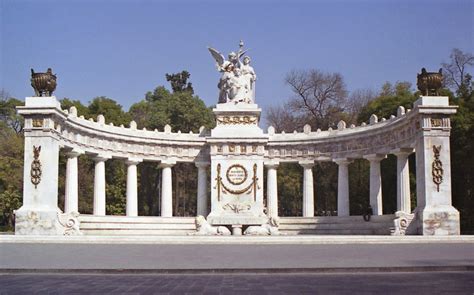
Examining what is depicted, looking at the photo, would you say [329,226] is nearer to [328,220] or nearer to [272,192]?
[328,220]

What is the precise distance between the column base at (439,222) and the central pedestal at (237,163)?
47.5ft

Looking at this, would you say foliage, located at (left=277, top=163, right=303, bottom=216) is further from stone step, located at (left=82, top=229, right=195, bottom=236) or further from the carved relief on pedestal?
the carved relief on pedestal

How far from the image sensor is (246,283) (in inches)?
607

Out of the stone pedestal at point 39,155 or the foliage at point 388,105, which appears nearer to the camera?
the stone pedestal at point 39,155

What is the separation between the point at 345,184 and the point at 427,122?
14.4 metres

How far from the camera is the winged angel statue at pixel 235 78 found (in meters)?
55.4

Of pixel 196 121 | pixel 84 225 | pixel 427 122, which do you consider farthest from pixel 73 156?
pixel 196 121

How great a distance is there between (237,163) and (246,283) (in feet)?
125

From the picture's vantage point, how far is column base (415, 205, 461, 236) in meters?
40.5

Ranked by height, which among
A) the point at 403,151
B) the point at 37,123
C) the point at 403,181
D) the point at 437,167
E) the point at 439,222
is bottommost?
the point at 439,222

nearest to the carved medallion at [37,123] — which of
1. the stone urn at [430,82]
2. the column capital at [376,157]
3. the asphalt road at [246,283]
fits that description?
the stone urn at [430,82]

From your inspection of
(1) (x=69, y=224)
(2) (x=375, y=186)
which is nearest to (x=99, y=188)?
(1) (x=69, y=224)

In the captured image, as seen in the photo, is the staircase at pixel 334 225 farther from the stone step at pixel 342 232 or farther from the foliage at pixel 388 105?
the foliage at pixel 388 105

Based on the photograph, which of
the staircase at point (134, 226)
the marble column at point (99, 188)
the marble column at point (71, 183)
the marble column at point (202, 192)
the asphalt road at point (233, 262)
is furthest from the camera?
the marble column at point (202, 192)
